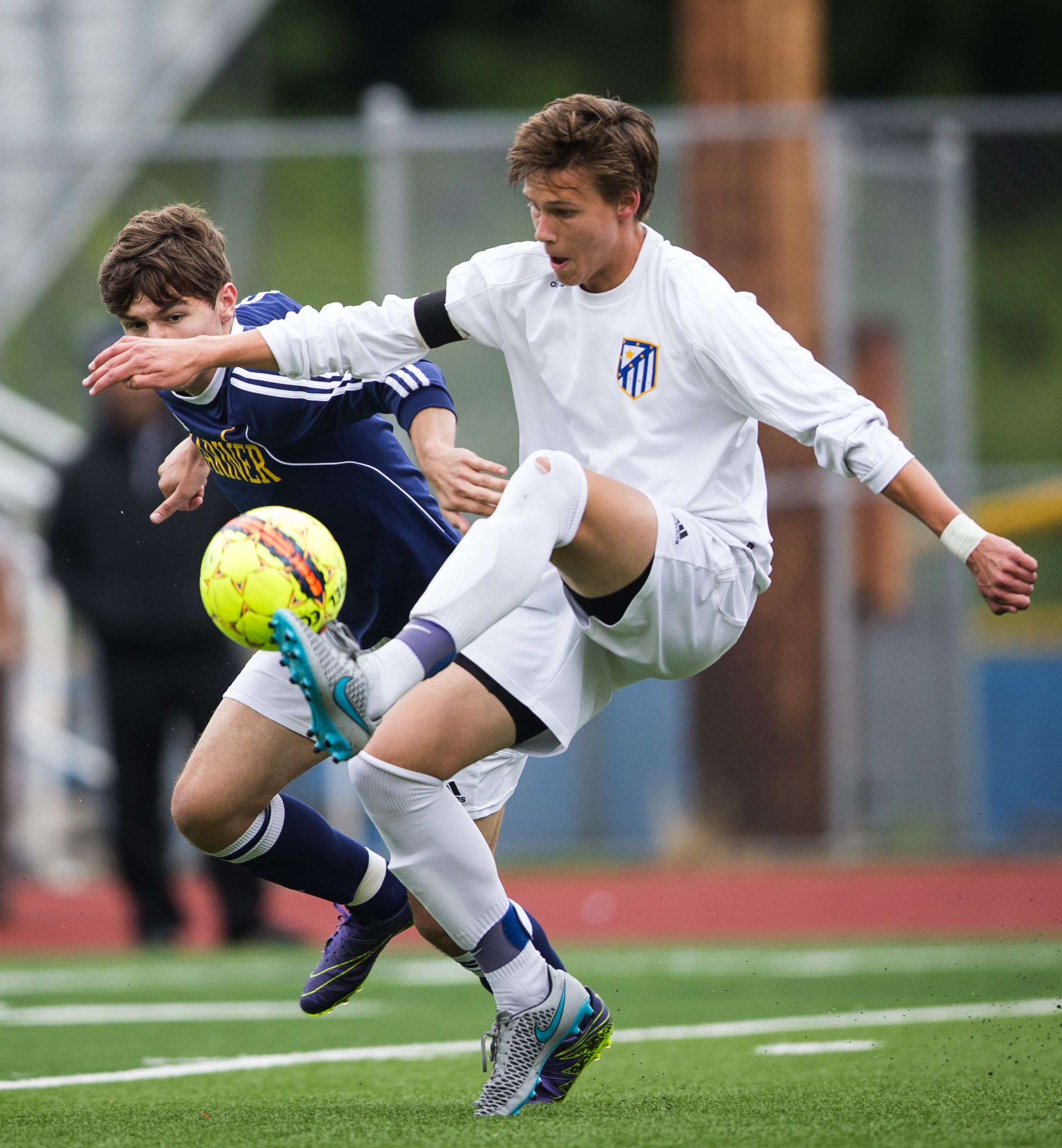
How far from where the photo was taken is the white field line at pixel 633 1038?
4922 mm

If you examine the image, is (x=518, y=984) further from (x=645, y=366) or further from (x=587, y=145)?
(x=587, y=145)

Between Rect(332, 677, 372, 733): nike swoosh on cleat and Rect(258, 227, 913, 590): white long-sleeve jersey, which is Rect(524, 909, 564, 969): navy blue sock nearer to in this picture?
Rect(258, 227, 913, 590): white long-sleeve jersey

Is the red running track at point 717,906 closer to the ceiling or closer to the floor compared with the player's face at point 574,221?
closer to the floor

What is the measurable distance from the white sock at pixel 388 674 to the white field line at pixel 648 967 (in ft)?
12.1

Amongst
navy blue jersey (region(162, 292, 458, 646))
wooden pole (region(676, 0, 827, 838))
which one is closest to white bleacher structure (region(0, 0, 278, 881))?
wooden pole (region(676, 0, 827, 838))

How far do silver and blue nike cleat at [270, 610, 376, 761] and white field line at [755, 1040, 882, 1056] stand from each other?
2025 mm

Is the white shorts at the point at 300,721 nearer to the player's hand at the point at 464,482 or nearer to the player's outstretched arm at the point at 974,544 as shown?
the player's hand at the point at 464,482

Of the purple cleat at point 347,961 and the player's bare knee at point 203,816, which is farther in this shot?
the purple cleat at point 347,961

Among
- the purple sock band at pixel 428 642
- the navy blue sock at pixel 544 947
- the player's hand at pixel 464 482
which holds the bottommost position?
the navy blue sock at pixel 544 947

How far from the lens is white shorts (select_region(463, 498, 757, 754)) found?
4203mm

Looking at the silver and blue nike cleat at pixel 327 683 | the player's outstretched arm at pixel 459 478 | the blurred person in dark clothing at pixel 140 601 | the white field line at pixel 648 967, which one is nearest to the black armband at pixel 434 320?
the player's outstretched arm at pixel 459 478

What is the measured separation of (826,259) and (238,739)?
6.35m

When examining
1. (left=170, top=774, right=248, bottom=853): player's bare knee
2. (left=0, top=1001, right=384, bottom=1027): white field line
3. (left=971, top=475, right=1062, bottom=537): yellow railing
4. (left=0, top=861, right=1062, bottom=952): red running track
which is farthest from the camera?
(left=971, top=475, right=1062, bottom=537): yellow railing

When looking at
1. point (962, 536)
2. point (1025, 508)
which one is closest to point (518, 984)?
point (962, 536)
